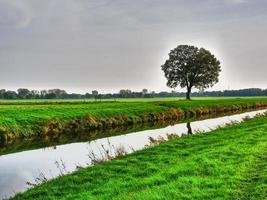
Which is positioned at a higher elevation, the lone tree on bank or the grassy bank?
the lone tree on bank

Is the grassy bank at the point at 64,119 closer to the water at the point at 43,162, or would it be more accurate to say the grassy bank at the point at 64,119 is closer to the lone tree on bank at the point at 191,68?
the water at the point at 43,162

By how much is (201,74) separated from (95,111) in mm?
62426

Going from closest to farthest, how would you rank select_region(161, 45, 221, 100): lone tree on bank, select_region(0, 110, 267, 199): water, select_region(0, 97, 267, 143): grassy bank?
select_region(0, 110, 267, 199): water, select_region(0, 97, 267, 143): grassy bank, select_region(161, 45, 221, 100): lone tree on bank

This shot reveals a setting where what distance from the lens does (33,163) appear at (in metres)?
23.4

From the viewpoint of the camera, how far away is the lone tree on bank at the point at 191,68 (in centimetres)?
10712

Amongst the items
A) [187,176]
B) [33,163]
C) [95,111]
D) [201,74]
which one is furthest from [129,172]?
[201,74]

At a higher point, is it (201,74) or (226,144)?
(201,74)

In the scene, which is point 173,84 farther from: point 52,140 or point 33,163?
point 33,163

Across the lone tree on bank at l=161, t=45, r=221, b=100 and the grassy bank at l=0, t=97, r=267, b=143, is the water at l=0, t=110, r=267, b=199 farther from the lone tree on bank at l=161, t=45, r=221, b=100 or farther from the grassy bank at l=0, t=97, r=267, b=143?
the lone tree on bank at l=161, t=45, r=221, b=100

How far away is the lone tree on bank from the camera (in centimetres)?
10712

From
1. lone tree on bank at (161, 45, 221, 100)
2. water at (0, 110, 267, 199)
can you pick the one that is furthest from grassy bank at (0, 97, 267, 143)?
lone tree on bank at (161, 45, 221, 100)

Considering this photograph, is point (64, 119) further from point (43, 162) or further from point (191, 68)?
point (191, 68)

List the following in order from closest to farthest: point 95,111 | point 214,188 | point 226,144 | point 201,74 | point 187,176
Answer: point 214,188 → point 187,176 → point 226,144 → point 95,111 → point 201,74

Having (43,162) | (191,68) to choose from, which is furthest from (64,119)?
(191,68)
